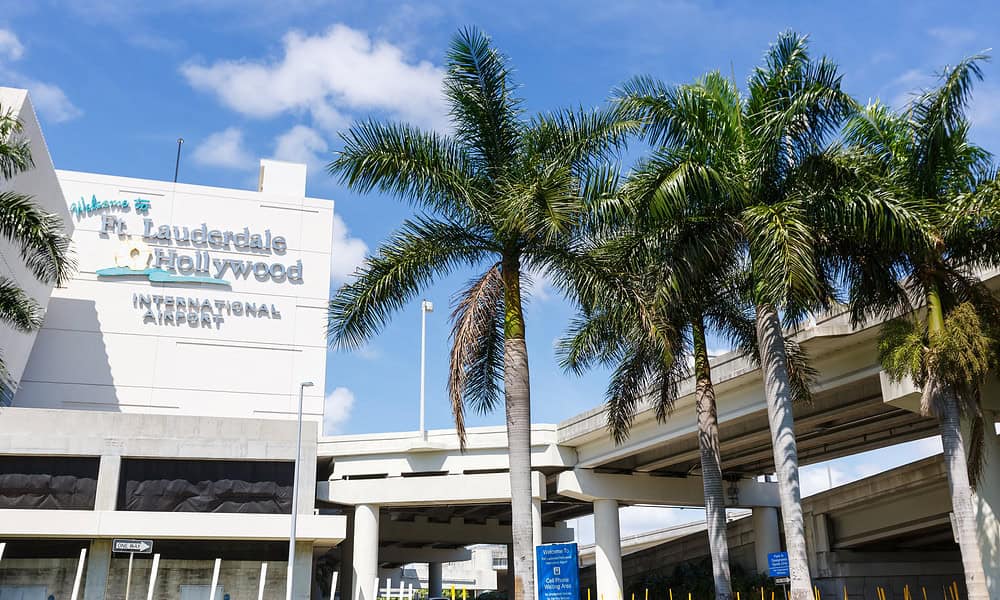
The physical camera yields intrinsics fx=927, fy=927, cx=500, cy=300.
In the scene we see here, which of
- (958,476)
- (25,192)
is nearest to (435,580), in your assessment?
(25,192)

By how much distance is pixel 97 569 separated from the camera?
105 ft

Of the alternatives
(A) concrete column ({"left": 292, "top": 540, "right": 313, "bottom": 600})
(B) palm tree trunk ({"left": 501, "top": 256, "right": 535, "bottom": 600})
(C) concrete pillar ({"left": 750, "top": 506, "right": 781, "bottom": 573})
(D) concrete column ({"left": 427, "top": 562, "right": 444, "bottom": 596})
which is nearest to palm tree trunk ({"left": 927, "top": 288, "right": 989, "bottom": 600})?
(B) palm tree trunk ({"left": 501, "top": 256, "right": 535, "bottom": 600})

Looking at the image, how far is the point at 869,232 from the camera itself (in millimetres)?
17594

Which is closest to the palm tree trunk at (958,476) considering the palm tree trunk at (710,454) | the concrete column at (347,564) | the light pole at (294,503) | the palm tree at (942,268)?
the palm tree at (942,268)

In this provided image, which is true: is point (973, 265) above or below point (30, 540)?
above

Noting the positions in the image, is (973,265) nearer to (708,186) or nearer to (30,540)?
(708,186)

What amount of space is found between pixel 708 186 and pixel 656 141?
7.27 feet

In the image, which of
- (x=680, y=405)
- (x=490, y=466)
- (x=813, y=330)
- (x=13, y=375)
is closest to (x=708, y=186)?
(x=813, y=330)

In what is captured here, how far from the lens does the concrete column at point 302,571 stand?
33.4 metres

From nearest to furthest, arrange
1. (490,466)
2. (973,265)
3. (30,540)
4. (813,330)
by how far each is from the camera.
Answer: (973,265) → (813,330) → (30,540) → (490,466)

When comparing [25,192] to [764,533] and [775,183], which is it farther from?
[764,533]

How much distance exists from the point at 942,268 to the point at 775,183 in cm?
354

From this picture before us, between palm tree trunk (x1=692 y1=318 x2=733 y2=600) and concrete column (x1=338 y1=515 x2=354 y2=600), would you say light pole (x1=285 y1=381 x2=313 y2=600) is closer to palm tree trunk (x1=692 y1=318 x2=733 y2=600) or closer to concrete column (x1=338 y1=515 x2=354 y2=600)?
concrete column (x1=338 y1=515 x2=354 y2=600)

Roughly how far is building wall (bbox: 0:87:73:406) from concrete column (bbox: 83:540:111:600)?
6.28 meters
